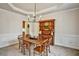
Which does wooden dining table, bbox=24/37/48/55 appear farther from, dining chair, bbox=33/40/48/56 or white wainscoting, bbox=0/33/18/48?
white wainscoting, bbox=0/33/18/48

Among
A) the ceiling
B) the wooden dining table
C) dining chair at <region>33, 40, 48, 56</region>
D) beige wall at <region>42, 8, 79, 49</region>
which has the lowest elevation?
dining chair at <region>33, 40, 48, 56</region>

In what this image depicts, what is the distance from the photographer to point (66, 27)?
1.95 metres

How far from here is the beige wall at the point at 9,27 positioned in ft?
6.34

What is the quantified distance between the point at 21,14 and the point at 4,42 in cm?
54

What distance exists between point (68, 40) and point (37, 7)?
0.76m

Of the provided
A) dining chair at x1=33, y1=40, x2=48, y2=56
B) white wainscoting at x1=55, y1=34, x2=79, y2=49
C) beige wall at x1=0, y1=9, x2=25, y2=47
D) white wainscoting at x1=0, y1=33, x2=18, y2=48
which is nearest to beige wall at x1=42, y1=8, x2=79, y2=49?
white wainscoting at x1=55, y1=34, x2=79, y2=49

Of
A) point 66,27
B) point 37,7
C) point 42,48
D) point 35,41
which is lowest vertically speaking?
point 42,48

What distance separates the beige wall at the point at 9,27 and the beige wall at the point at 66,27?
1.47ft

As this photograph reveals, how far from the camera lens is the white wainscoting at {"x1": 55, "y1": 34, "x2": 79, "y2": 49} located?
1.93m

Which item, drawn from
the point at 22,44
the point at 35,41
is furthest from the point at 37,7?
the point at 22,44

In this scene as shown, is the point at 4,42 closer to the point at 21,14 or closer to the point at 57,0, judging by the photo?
the point at 21,14

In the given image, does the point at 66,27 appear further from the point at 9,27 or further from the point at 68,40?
the point at 9,27

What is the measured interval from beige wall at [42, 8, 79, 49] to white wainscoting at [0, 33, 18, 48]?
0.61m

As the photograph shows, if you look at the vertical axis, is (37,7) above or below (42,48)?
above
